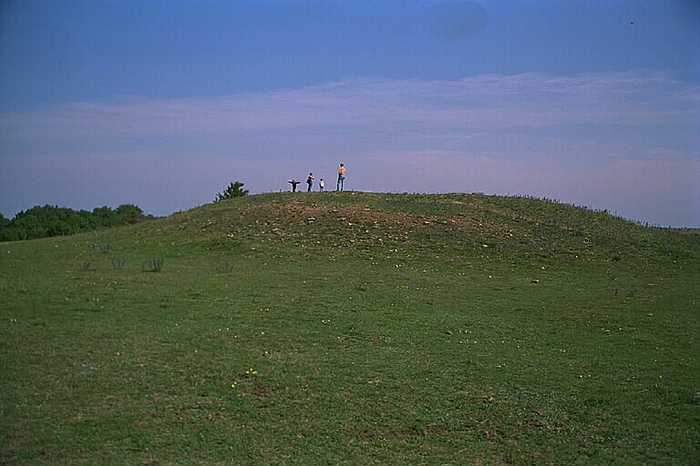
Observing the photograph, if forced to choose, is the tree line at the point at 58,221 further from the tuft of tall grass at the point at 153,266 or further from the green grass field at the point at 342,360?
the tuft of tall grass at the point at 153,266

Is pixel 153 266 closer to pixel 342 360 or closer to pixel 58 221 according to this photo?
pixel 342 360

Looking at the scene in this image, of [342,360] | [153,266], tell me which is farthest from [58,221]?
[342,360]

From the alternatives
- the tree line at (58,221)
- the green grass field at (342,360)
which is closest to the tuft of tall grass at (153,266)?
the green grass field at (342,360)

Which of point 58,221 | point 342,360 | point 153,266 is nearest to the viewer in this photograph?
point 342,360

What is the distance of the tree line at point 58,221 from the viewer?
100 feet

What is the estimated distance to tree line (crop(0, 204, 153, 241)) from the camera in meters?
30.5

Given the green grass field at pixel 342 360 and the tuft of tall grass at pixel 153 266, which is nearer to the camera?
the green grass field at pixel 342 360

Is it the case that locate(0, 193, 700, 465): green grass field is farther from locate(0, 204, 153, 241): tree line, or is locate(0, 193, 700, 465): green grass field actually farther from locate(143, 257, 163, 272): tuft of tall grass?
locate(0, 204, 153, 241): tree line

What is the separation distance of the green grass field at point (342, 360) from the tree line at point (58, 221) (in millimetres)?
12448

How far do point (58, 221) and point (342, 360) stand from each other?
27463mm

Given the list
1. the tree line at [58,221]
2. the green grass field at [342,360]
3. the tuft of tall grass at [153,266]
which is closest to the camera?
the green grass field at [342,360]

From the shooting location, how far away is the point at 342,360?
28.8 ft

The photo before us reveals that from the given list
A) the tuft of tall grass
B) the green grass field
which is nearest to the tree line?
the green grass field

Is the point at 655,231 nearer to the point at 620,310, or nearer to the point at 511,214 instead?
the point at 511,214
